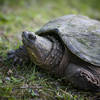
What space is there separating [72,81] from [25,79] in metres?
0.65

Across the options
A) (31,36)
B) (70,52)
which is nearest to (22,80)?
(31,36)

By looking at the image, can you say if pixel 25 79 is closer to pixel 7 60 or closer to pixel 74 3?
pixel 7 60

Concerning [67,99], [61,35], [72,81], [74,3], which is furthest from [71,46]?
[74,3]

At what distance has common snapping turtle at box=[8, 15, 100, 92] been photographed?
8.67ft

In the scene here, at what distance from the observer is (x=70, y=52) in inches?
112

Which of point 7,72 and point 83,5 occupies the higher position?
point 83,5

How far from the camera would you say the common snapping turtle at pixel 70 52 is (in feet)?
8.67

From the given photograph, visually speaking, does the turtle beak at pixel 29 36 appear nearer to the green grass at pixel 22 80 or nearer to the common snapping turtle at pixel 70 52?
the common snapping turtle at pixel 70 52

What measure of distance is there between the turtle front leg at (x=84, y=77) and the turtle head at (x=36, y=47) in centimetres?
44

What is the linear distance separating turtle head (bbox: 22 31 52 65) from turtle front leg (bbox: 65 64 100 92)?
1.44 ft

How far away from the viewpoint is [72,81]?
8.77ft

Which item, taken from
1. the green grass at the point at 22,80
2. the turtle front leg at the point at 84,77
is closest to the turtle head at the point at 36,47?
the green grass at the point at 22,80

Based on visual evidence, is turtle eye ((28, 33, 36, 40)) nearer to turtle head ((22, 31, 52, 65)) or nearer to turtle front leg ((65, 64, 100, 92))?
turtle head ((22, 31, 52, 65))

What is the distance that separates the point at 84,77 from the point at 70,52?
0.47m
